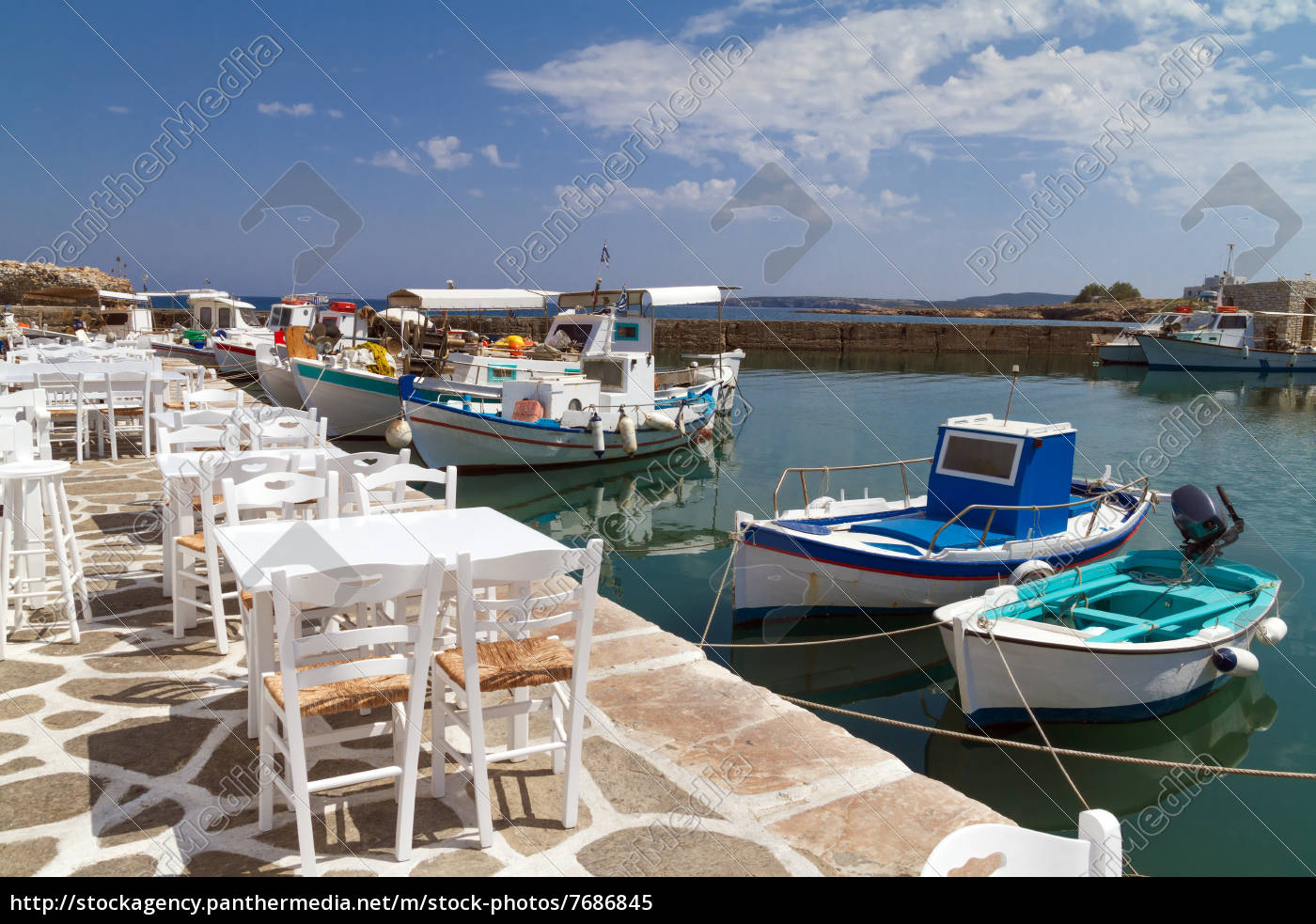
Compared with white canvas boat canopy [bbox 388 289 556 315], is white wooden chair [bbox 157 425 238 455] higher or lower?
lower

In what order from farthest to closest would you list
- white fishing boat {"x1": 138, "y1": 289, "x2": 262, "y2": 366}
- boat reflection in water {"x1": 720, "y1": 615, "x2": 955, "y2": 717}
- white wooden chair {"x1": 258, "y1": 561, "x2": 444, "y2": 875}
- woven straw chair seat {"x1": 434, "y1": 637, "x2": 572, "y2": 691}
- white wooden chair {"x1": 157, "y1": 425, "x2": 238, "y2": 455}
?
1. white fishing boat {"x1": 138, "y1": 289, "x2": 262, "y2": 366}
2. boat reflection in water {"x1": 720, "y1": 615, "x2": 955, "y2": 717}
3. white wooden chair {"x1": 157, "y1": 425, "x2": 238, "y2": 455}
4. woven straw chair seat {"x1": 434, "y1": 637, "x2": 572, "y2": 691}
5. white wooden chair {"x1": 258, "y1": 561, "x2": 444, "y2": 875}

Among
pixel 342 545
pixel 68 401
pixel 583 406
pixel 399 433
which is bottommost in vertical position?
pixel 399 433

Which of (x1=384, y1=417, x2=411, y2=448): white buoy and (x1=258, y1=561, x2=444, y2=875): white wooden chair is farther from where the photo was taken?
(x1=384, y1=417, x2=411, y2=448): white buoy

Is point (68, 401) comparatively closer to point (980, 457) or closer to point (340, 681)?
point (340, 681)

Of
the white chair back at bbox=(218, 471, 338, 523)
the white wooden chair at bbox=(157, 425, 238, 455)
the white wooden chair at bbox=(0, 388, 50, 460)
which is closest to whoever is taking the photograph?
the white chair back at bbox=(218, 471, 338, 523)

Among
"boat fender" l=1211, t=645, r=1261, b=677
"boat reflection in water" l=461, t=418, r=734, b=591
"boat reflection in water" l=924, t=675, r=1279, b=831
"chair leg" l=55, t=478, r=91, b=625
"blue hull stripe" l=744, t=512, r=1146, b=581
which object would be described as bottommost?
"boat reflection in water" l=924, t=675, r=1279, b=831

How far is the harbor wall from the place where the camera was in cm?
4594

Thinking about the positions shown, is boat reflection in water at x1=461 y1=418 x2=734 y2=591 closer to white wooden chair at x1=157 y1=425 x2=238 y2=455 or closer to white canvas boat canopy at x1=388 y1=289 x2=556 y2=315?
white canvas boat canopy at x1=388 y1=289 x2=556 y2=315

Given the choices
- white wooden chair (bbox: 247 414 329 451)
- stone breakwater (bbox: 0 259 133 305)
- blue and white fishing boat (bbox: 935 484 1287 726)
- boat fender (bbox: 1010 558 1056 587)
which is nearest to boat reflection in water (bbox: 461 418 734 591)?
boat fender (bbox: 1010 558 1056 587)

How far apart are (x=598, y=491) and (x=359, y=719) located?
1199 cm

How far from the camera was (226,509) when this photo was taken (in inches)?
151

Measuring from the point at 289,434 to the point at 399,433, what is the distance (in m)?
10.4

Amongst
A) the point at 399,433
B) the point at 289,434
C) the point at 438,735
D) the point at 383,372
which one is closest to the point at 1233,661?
the point at 438,735

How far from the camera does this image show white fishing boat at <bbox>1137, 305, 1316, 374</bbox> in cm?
3584
